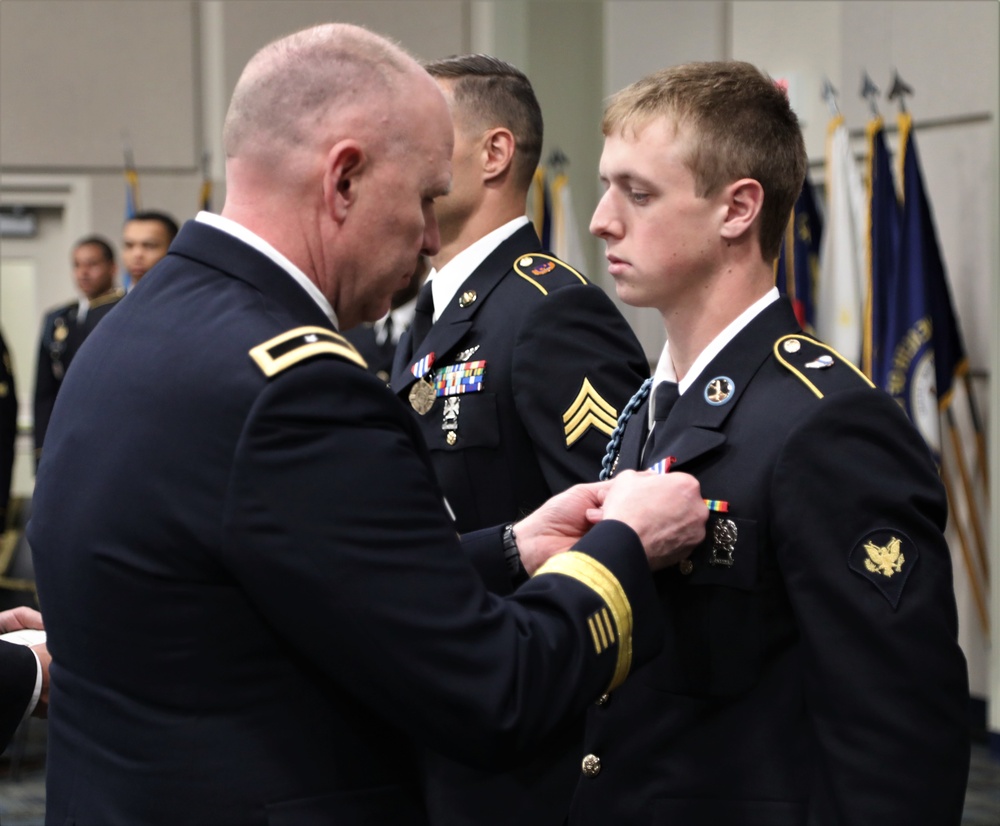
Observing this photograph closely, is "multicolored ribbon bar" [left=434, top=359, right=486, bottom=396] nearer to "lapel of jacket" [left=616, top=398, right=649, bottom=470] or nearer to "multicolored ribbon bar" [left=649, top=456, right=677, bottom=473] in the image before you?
"lapel of jacket" [left=616, top=398, right=649, bottom=470]

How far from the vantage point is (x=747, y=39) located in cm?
542

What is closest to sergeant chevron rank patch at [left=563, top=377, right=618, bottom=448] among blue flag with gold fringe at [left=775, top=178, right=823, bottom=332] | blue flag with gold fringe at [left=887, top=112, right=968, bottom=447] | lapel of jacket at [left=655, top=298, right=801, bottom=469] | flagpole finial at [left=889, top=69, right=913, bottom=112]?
lapel of jacket at [left=655, top=298, right=801, bottom=469]

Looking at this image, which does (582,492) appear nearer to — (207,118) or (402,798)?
(402,798)

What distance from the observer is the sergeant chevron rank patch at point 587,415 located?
1881mm

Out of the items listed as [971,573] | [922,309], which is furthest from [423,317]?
[971,573]

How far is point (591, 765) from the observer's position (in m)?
1.46

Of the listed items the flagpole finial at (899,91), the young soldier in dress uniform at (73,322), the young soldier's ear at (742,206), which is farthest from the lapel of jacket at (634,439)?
the young soldier in dress uniform at (73,322)

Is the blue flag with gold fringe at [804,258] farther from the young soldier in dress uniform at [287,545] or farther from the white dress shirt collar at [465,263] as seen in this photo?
the young soldier in dress uniform at [287,545]

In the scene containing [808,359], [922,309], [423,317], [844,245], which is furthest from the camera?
[844,245]

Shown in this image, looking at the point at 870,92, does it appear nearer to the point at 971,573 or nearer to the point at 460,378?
the point at 971,573

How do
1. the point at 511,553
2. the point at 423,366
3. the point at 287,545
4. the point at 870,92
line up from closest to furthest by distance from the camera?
the point at 287,545 → the point at 511,553 → the point at 423,366 → the point at 870,92

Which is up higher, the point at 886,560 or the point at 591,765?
the point at 886,560

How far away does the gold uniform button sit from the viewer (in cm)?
146

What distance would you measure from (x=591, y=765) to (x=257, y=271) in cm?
66
